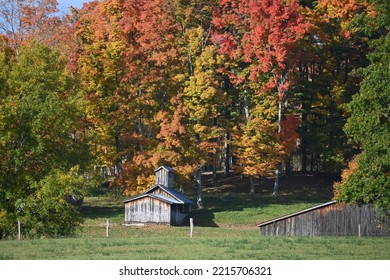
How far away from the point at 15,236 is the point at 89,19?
41711 millimetres

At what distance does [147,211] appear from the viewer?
219 feet

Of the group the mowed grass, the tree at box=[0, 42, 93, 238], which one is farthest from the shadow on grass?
the mowed grass

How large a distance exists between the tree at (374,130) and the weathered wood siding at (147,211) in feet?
73.9

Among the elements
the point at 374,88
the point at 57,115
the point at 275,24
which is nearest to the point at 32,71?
the point at 57,115

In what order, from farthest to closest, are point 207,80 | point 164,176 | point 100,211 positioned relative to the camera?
1. point 207,80
2. point 100,211
3. point 164,176

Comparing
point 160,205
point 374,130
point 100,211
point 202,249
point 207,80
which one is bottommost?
point 202,249

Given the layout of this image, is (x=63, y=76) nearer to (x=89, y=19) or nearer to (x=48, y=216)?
(x=48, y=216)

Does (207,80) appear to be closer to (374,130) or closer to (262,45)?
(262,45)

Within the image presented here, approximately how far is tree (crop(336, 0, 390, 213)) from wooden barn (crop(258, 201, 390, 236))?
18.9ft

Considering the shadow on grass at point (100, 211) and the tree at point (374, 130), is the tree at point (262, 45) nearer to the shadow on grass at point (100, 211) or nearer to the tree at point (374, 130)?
the shadow on grass at point (100, 211)

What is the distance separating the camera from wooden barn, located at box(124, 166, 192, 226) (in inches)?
2601

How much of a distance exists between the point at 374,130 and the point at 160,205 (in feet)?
83.8

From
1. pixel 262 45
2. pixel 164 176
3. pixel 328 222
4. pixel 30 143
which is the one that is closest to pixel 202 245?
pixel 30 143

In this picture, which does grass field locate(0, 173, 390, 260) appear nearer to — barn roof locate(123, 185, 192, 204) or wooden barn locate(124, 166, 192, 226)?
wooden barn locate(124, 166, 192, 226)
